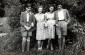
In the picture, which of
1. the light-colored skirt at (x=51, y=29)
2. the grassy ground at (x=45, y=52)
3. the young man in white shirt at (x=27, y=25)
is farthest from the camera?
the young man in white shirt at (x=27, y=25)

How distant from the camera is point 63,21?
11062 millimetres

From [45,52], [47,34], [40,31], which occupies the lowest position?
[45,52]

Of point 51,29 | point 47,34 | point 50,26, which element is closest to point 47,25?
point 50,26

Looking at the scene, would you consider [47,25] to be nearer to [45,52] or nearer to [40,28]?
[40,28]

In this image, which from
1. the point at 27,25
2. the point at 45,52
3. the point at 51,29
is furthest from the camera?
the point at 27,25

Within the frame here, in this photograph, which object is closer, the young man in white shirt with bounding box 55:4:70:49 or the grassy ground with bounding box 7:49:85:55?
the grassy ground with bounding box 7:49:85:55

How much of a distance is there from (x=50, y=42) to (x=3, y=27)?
5.29 m

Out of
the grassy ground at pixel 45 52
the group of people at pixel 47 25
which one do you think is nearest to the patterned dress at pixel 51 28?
the group of people at pixel 47 25

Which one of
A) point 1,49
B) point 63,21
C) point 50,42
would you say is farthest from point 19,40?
point 63,21

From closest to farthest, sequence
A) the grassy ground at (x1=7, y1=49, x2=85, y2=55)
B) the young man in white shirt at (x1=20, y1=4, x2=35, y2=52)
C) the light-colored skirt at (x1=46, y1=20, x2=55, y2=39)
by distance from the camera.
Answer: the grassy ground at (x1=7, y1=49, x2=85, y2=55)
the light-colored skirt at (x1=46, y1=20, x2=55, y2=39)
the young man in white shirt at (x1=20, y1=4, x2=35, y2=52)

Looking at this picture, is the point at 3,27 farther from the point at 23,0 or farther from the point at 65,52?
the point at 65,52

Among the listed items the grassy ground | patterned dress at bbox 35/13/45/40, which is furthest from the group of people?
the grassy ground

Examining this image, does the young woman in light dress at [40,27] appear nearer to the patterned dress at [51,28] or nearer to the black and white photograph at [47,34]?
the black and white photograph at [47,34]

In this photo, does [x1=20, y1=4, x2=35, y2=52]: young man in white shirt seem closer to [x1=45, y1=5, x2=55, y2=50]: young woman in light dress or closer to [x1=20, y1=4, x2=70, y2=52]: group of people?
[x1=20, y1=4, x2=70, y2=52]: group of people
